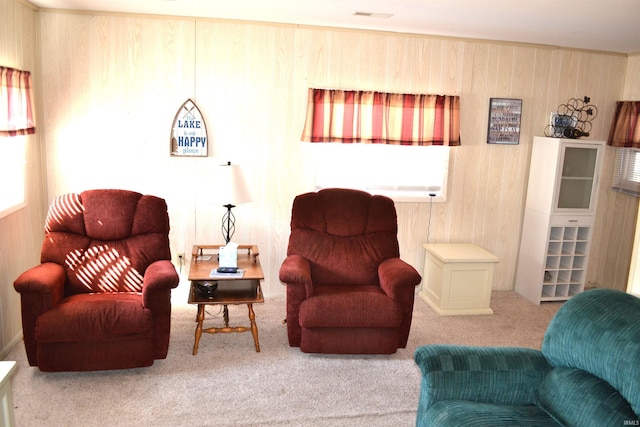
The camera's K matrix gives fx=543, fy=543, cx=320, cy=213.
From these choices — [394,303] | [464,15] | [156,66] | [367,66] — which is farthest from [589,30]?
[156,66]

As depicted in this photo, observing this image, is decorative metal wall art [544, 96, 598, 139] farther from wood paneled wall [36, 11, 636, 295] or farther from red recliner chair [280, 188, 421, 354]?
red recliner chair [280, 188, 421, 354]

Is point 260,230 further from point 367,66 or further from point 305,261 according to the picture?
point 367,66

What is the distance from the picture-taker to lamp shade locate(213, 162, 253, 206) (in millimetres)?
3885

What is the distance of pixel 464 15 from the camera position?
12.7ft

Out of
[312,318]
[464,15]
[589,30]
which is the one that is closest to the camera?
[312,318]

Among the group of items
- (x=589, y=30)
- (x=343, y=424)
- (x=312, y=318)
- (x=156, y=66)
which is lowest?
(x=343, y=424)

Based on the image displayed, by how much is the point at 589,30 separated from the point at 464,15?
1072mm

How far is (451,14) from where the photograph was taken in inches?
151

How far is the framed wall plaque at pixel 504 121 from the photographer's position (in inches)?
196

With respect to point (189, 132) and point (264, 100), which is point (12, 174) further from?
point (264, 100)

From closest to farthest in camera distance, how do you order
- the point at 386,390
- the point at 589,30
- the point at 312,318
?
1. the point at 386,390
2. the point at 312,318
3. the point at 589,30

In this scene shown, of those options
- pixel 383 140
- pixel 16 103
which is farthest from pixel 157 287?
pixel 383 140

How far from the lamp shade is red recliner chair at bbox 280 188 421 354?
49 cm

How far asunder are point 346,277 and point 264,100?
1674 millimetres
